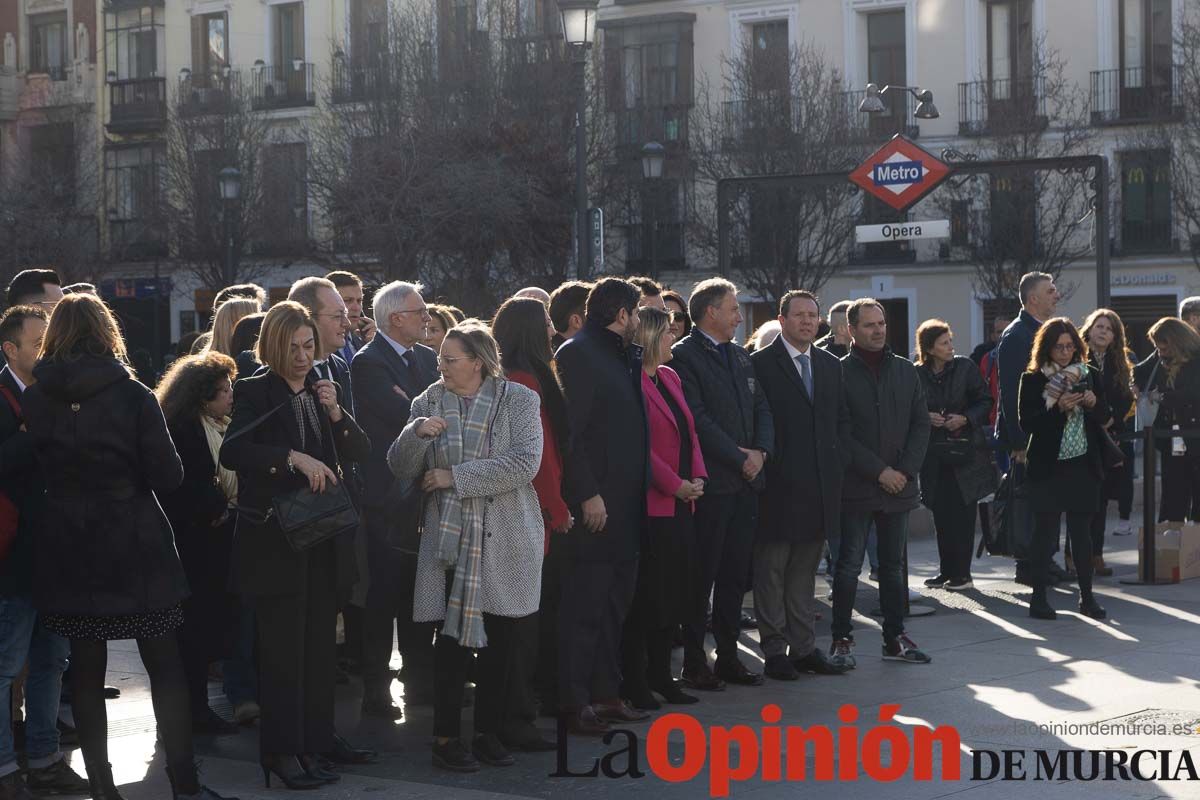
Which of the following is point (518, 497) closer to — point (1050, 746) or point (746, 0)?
point (1050, 746)

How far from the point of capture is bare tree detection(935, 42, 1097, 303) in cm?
3788

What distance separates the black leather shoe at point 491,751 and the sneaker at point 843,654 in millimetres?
2607

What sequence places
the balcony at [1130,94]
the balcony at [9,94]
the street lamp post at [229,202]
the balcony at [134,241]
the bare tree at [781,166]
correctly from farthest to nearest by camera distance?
the balcony at [9,94] < the balcony at [134,241] < the balcony at [1130,94] < the bare tree at [781,166] < the street lamp post at [229,202]

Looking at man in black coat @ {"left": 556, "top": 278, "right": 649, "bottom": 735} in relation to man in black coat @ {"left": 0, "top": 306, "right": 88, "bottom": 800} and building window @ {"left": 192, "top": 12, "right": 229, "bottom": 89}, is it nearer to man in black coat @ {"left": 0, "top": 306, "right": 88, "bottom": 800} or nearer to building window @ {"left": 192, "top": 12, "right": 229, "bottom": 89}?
man in black coat @ {"left": 0, "top": 306, "right": 88, "bottom": 800}

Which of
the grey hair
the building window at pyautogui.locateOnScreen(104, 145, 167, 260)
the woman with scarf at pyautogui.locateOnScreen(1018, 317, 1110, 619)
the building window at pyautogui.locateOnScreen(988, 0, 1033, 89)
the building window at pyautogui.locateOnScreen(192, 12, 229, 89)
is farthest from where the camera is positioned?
the building window at pyautogui.locateOnScreen(192, 12, 229, 89)

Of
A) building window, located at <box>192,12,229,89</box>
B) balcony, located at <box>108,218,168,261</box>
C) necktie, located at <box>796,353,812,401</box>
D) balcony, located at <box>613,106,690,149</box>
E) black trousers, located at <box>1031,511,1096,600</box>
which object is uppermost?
building window, located at <box>192,12,229,89</box>

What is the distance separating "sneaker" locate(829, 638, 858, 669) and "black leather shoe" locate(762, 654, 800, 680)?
0.88 feet

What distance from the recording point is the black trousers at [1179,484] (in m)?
14.1

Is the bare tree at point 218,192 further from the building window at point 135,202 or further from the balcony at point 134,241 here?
the balcony at point 134,241

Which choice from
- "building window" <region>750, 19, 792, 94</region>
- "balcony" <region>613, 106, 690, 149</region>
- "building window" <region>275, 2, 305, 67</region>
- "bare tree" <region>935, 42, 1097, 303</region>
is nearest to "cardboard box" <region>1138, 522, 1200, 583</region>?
"bare tree" <region>935, 42, 1097, 303</region>

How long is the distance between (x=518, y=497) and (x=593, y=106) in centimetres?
3029

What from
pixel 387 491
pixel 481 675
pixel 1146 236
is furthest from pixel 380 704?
pixel 1146 236

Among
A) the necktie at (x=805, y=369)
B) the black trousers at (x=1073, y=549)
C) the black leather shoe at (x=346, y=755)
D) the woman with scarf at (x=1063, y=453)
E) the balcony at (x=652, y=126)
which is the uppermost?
the balcony at (x=652, y=126)

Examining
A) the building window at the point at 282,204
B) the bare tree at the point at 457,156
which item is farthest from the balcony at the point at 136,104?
the bare tree at the point at 457,156
